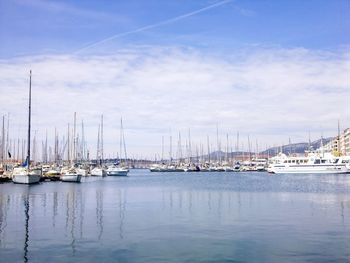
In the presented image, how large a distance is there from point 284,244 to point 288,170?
448 ft

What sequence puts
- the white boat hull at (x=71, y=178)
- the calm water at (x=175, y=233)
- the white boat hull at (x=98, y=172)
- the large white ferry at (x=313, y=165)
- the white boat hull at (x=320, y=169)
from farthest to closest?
the large white ferry at (x=313, y=165) → the white boat hull at (x=320, y=169) → the white boat hull at (x=98, y=172) → the white boat hull at (x=71, y=178) → the calm water at (x=175, y=233)

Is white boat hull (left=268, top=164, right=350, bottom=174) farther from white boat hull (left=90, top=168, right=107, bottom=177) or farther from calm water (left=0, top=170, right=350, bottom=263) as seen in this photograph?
calm water (left=0, top=170, right=350, bottom=263)

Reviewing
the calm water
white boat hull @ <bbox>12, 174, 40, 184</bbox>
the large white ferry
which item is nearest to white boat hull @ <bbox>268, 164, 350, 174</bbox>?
the large white ferry

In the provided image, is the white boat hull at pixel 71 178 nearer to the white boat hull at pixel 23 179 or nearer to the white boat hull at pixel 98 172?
the white boat hull at pixel 23 179

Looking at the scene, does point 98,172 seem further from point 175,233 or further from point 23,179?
point 175,233

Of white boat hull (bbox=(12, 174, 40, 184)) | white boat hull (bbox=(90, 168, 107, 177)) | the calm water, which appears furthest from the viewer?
white boat hull (bbox=(90, 168, 107, 177))

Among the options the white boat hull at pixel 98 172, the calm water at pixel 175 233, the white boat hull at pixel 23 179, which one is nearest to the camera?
the calm water at pixel 175 233

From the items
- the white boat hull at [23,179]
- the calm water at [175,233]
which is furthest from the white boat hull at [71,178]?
the calm water at [175,233]

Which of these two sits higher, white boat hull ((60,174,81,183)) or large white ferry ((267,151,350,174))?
large white ferry ((267,151,350,174))

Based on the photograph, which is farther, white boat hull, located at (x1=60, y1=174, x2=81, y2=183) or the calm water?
white boat hull, located at (x1=60, y1=174, x2=81, y2=183)

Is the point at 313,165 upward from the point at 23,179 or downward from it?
upward

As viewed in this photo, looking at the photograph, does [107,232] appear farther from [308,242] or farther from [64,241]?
[308,242]

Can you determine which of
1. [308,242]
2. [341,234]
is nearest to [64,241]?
[308,242]

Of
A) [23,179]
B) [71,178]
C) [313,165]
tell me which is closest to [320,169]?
[313,165]
